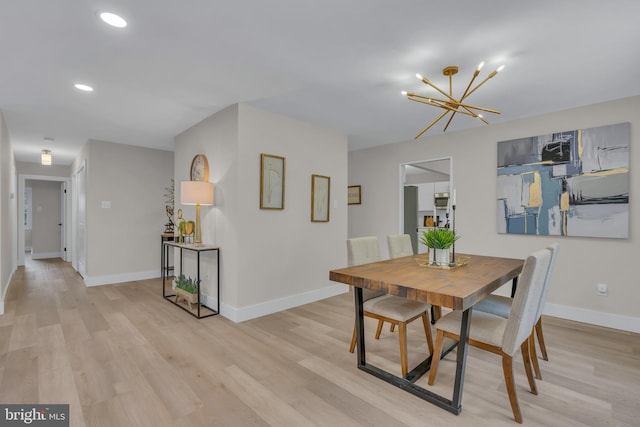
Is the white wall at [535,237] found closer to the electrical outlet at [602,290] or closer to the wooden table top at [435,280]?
the electrical outlet at [602,290]

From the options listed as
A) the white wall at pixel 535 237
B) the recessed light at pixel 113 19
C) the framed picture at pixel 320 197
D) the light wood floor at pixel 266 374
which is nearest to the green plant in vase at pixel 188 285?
the light wood floor at pixel 266 374

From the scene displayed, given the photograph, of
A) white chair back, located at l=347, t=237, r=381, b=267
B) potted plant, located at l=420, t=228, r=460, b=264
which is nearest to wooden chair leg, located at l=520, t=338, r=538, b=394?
potted plant, located at l=420, t=228, r=460, b=264

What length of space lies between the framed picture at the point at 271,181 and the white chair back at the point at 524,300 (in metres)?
2.50

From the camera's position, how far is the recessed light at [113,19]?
1.80 metres

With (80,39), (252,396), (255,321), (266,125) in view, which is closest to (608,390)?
(252,396)

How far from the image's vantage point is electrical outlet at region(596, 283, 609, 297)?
10.4ft

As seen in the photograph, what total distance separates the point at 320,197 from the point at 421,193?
391 centimetres

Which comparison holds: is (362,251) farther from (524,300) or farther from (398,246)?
(524,300)

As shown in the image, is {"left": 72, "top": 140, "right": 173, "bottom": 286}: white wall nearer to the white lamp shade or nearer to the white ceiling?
the white ceiling

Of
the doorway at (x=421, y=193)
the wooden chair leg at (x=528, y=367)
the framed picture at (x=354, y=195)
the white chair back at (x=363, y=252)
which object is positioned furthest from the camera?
the doorway at (x=421, y=193)

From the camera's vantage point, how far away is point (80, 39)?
205 cm

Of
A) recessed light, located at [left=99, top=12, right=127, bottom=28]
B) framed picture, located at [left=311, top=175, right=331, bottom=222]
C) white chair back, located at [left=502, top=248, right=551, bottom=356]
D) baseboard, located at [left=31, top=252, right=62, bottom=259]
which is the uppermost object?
recessed light, located at [left=99, top=12, right=127, bottom=28]

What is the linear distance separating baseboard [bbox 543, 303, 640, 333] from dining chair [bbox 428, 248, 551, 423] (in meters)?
1.95

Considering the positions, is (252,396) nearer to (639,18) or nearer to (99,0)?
(99,0)
